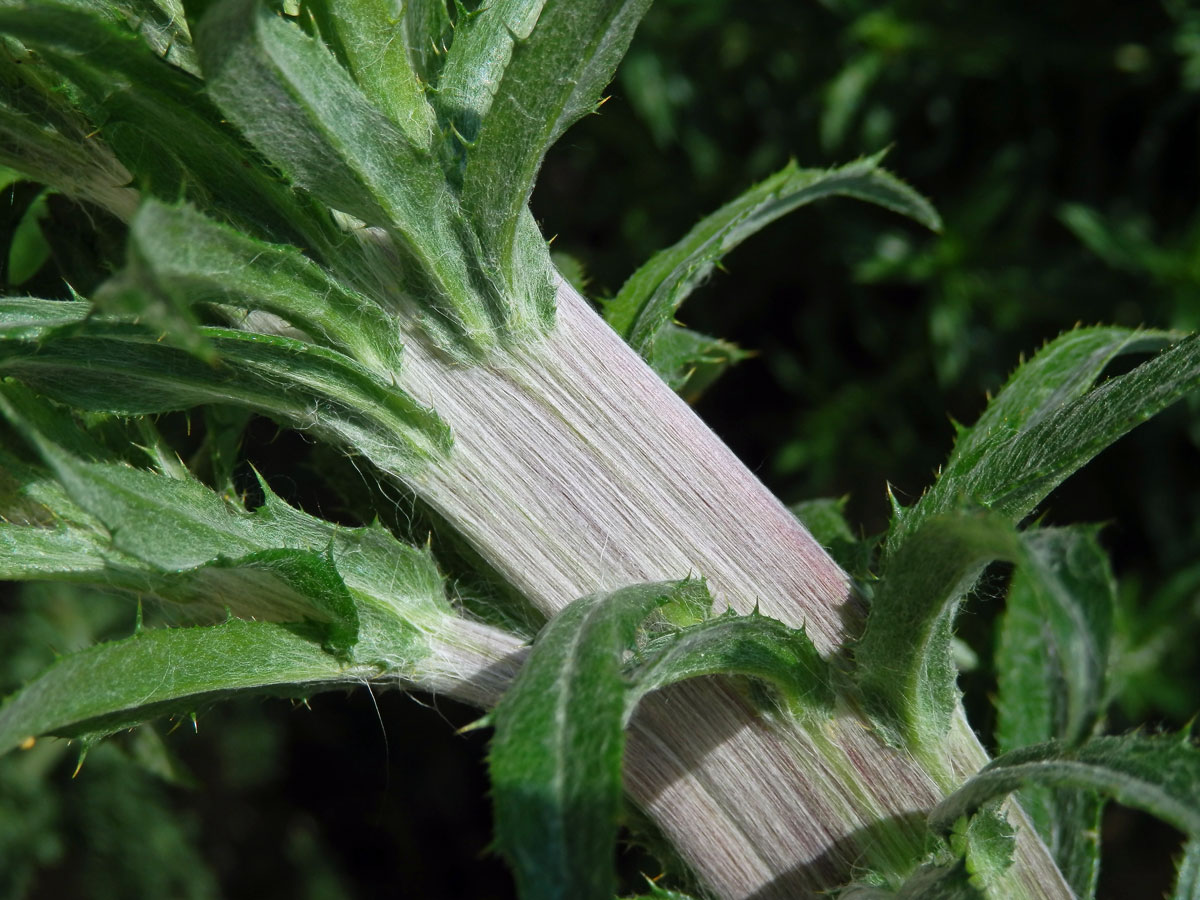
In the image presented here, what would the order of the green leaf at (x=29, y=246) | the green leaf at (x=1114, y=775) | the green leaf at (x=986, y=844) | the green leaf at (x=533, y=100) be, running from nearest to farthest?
the green leaf at (x=1114, y=775)
the green leaf at (x=533, y=100)
the green leaf at (x=986, y=844)
the green leaf at (x=29, y=246)

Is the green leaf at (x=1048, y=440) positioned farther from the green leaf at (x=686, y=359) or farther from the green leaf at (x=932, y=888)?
the green leaf at (x=686, y=359)

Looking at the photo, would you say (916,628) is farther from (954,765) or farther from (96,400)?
(96,400)

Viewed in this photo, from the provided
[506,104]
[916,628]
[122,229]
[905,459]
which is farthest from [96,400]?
[905,459]

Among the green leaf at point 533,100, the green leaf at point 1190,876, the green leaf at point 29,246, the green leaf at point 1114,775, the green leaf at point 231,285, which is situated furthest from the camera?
the green leaf at point 29,246

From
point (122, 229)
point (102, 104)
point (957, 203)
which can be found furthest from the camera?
point (957, 203)

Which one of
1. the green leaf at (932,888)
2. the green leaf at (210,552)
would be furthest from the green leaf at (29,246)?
the green leaf at (932,888)

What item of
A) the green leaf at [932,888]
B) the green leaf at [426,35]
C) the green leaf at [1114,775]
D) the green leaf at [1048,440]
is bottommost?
the green leaf at [932,888]
